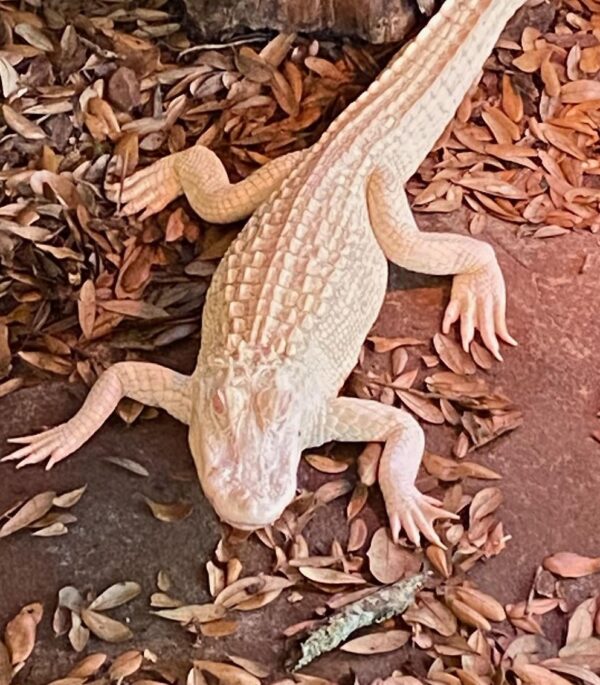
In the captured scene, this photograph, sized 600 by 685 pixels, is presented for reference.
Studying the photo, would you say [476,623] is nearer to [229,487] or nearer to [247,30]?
[229,487]

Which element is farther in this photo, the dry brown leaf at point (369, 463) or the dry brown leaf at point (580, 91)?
the dry brown leaf at point (580, 91)

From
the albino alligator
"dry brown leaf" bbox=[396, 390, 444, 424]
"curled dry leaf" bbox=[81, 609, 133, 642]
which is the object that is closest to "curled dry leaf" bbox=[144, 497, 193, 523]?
the albino alligator

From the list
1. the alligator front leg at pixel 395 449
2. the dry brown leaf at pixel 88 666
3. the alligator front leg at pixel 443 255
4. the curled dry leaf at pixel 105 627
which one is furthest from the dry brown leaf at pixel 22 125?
the dry brown leaf at pixel 88 666

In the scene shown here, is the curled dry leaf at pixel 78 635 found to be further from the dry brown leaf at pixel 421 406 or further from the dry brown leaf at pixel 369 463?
the dry brown leaf at pixel 421 406

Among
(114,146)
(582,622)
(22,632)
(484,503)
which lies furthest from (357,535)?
(114,146)

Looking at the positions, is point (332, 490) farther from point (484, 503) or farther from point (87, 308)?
point (87, 308)

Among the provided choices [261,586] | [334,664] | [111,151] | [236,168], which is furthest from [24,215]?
[334,664]
